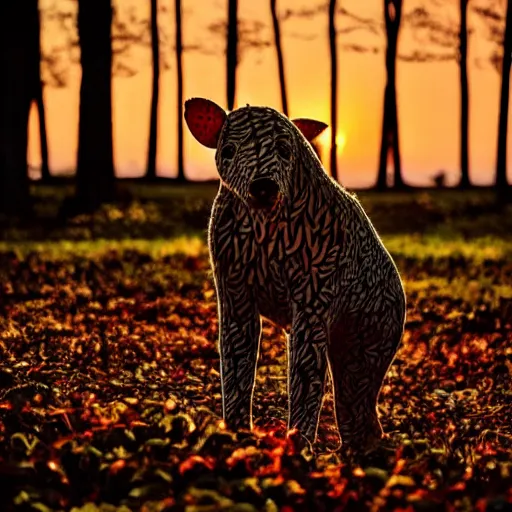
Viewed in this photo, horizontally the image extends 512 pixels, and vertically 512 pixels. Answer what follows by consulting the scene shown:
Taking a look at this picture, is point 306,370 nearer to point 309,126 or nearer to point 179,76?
point 309,126

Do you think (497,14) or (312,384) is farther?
(497,14)

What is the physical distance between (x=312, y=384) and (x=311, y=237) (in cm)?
A: 79

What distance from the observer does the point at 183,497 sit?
486cm

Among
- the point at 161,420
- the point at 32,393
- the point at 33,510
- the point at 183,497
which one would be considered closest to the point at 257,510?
the point at 183,497

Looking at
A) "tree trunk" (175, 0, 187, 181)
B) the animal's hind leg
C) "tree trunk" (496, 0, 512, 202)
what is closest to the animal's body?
the animal's hind leg

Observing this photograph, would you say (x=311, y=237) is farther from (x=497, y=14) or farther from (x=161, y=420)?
(x=497, y=14)

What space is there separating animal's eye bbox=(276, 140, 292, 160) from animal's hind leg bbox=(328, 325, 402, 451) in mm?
1255

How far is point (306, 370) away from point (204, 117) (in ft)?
4.70

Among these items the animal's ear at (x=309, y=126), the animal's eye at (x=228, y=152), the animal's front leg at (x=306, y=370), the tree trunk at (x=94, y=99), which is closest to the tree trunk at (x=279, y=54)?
the tree trunk at (x=94, y=99)

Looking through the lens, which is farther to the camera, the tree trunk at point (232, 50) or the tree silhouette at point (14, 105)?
the tree trunk at point (232, 50)

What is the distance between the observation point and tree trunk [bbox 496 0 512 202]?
32531 millimetres

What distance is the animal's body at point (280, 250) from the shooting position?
19.4ft

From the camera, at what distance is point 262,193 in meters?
5.70

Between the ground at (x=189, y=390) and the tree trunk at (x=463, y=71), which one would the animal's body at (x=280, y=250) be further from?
the tree trunk at (x=463, y=71)
